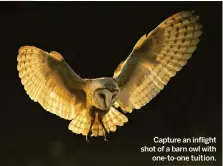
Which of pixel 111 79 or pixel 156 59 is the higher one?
pixel 156 59

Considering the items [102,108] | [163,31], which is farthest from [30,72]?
[163,31]

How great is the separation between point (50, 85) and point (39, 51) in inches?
→ 9.8

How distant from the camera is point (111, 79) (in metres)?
2.54

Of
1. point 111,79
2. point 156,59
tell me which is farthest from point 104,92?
point 156,59

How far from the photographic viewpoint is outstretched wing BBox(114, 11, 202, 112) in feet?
8.60

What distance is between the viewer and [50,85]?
2639 millimetres

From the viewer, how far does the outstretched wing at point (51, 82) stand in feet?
8.23

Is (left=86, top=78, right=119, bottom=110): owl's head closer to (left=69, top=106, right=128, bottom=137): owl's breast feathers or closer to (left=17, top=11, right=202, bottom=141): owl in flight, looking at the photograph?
(left=17, top=11, right=202, bottom=141): owl in flight

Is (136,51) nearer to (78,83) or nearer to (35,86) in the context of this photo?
(78,83)

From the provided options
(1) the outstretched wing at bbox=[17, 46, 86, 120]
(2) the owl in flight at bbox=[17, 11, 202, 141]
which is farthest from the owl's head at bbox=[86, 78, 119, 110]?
(1) the outstretched wing at bbox=[17, 46, 86, 120]

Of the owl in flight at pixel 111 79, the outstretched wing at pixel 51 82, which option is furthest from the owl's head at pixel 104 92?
the outstretched wing at pixel 51 82

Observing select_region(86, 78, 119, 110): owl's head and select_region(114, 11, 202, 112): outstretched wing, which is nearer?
select_region(86, 78, 119, 110): owl's head

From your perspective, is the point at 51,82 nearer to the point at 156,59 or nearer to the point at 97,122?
the point at 97,122

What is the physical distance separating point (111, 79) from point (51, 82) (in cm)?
34
